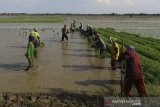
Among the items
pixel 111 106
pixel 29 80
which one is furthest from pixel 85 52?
pixel 111 106

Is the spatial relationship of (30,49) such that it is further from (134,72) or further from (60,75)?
(134,72)

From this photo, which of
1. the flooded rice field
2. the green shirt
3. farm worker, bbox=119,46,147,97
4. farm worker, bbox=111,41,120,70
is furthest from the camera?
farm worker, bbox=111,41,120,70

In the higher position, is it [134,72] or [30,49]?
[134,72]

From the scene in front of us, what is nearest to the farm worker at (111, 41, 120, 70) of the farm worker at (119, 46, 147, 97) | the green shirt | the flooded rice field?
the flooded rice field

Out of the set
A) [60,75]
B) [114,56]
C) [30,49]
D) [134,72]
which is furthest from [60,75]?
[134,72]

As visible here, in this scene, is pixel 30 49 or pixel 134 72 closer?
pixel 134 72

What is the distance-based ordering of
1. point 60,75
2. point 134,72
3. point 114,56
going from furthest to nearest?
point 114,56 < point 60,75 < point 134,72

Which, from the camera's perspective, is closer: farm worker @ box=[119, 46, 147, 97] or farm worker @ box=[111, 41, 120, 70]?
farm worker @ box=[119, 46, 147, 97]

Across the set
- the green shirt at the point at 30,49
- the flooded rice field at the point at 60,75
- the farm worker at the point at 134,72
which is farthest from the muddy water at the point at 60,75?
the farm worker at the point at 134,72

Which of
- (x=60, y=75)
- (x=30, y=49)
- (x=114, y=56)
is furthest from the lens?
(x=114, y=56)

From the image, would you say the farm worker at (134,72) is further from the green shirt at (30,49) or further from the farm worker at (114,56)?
the green shirt at (30,49)

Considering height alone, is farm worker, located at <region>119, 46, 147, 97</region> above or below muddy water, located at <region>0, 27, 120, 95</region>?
above

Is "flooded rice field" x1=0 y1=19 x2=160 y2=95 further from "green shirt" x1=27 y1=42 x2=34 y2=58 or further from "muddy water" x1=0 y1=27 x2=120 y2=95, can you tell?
"green shirt" x1=27 y1=42 x2=34 y2=58

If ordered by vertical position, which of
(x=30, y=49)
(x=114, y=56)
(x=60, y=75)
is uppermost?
(x=30, y=49)
